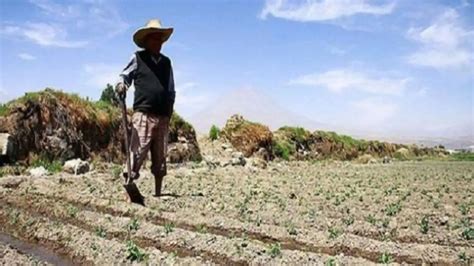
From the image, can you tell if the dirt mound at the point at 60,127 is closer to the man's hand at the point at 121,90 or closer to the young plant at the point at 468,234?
the man's hand at the point at 121,90

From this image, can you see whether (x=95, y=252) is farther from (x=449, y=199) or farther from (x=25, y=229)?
(x=449, y=199)

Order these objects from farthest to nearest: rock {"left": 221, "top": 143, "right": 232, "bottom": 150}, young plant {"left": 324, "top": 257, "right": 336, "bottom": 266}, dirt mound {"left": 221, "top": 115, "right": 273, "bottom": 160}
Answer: dirt mound {"left": 221, "top": 115, "right": 273, "bottom": 160}, rock {"left": 221, "top": 143, "right": 232, "bottom": 150}, young plant {"left": 324, "top": 257, "right": 336, "bottom": 266}

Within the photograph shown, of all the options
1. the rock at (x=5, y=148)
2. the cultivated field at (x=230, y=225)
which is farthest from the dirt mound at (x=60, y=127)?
the cultivated field at (x=230, y=225)

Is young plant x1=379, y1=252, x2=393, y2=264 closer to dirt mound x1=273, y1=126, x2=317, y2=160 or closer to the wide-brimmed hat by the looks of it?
the wide-brimmed hat

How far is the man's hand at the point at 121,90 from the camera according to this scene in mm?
8391

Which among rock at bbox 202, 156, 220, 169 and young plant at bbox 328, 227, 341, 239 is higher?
rock at bbox 202, 156, 220, 169

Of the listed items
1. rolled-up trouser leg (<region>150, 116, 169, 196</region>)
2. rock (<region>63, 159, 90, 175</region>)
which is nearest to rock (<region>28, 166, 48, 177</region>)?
rock (<region>63, 159, 90, 175</region>)

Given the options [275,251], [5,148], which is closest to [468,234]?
[275,251]

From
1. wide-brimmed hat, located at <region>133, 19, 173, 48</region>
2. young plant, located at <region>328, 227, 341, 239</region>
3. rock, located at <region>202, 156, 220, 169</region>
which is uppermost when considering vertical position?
wide-brimmed hat, located at <region>133, 19, 173, 48</region>

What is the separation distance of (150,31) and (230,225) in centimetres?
336

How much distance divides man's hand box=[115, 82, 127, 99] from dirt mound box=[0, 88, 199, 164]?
6.15m

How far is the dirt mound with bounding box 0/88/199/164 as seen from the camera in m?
14.0

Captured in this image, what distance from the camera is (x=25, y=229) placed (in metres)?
6.96

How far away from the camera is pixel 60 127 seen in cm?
1506
